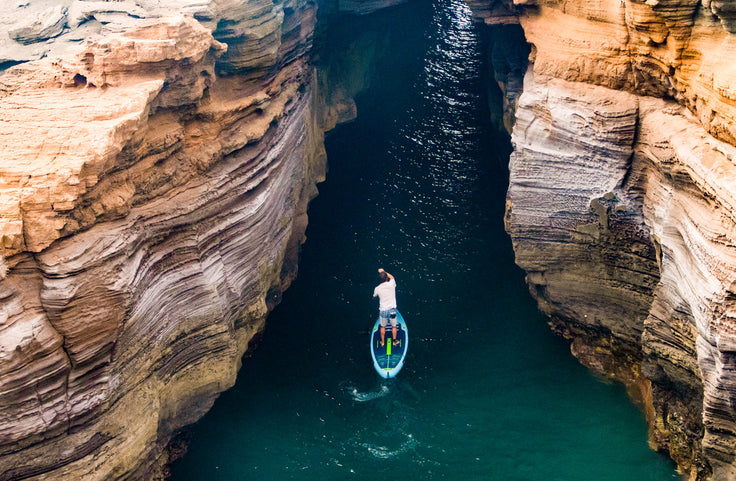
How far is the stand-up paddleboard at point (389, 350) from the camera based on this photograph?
13.3 meters

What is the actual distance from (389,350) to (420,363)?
2.20 feet

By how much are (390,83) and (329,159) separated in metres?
3.78

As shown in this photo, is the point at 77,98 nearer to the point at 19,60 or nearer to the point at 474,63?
the point at 19,60

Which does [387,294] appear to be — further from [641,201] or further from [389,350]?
[641,201]

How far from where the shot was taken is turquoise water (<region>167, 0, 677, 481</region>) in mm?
11828

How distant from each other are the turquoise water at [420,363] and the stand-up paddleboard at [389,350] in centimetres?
23

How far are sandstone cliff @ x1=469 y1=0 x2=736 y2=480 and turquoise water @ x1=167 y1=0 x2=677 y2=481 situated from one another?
37.1 inches

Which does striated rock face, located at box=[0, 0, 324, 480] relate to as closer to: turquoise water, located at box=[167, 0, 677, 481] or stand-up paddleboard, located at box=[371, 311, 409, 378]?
turquoise water, located at box=[167, 0, 677, 481]

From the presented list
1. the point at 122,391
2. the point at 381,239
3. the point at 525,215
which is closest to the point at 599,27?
the point at 525,215

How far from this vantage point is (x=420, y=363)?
13.6m

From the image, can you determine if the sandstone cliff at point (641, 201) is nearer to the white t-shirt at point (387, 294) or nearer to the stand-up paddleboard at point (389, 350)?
the white t-shirt at point (387, 294)

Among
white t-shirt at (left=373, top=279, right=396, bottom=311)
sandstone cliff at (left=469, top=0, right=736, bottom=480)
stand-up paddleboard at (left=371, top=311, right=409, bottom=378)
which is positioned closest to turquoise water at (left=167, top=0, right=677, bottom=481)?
stand-up paddleboard at (left=371, top=311, right=409, bottom=378)

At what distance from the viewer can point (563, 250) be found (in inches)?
508

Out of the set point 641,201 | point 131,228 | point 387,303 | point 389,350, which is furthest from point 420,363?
point 131,228
